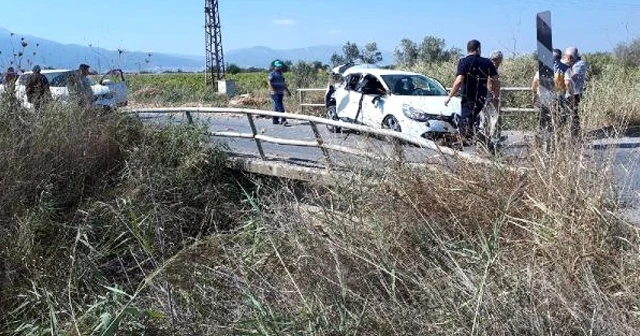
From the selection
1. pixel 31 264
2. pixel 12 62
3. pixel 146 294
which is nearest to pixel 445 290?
pixel 146 294

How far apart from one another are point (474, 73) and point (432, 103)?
337cm

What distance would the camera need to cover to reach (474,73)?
8.41 meters

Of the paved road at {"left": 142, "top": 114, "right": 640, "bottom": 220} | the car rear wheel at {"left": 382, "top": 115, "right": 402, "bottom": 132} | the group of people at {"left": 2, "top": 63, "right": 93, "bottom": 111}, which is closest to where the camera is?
the paved road at {"left": 142, "top": 114, "right": 640, "bottom": 220}

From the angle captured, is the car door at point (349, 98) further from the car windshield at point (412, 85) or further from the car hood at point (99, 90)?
the car hood at point (99, 90)

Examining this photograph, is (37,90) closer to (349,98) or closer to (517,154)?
(517,154)

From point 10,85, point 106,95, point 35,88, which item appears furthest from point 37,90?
point 106,95

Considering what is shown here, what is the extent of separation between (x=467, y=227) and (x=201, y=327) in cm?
193

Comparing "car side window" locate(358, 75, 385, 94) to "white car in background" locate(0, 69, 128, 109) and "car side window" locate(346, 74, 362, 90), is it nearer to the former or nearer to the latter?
"car side window" locate(346, 74, 362, 90)

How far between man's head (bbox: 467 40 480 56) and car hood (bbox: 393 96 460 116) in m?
2.58

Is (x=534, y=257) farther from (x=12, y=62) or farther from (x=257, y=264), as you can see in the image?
(x=12, y=62)

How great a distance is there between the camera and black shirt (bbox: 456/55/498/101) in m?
8.36

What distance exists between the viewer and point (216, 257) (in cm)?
517

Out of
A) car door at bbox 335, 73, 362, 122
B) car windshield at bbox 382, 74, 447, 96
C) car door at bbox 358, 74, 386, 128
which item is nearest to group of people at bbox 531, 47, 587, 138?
car windshield at bbox 382, 74, 447, 96

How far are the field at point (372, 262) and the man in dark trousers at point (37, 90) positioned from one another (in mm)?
1645
